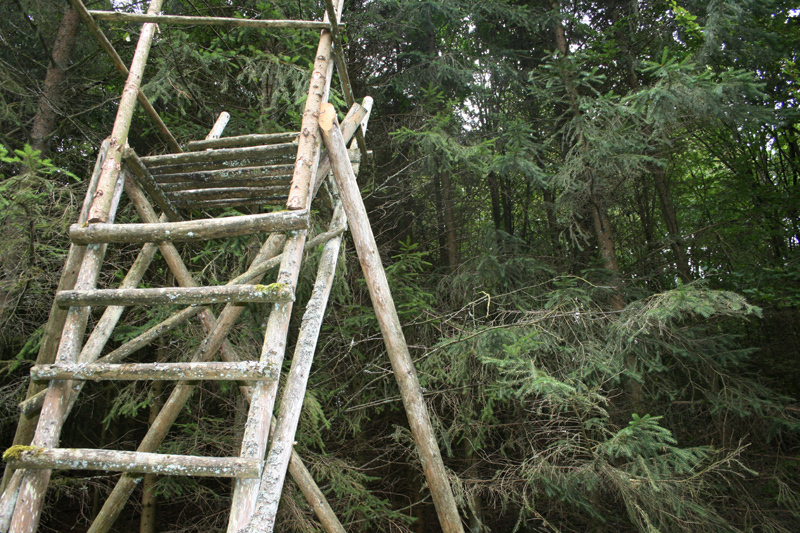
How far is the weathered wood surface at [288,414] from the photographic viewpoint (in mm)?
1803

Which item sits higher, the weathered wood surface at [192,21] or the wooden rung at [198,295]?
the weathered wood surface at [192,21]

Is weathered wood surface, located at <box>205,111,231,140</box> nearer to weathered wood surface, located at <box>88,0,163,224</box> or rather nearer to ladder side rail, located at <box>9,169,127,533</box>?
weathered wood surface, located at <box>88,0,163,224</box>

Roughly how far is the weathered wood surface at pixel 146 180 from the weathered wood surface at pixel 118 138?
0.36ft

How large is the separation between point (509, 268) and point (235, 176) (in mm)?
3837

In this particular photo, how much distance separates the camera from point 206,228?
7.26 ft

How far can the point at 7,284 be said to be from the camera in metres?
3.96

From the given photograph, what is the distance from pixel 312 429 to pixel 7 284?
298cm

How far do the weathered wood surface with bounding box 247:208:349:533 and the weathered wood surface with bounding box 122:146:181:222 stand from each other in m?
1.31

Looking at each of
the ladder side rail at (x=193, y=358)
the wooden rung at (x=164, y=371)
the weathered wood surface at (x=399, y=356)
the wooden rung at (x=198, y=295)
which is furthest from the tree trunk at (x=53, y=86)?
the wooden rung at (x=164, y=371)

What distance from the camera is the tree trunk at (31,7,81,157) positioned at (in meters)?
5.40

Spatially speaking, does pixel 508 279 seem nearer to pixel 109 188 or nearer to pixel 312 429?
pixel 312 429

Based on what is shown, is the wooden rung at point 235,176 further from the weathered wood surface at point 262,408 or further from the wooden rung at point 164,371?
the wooden rung at point 164,371

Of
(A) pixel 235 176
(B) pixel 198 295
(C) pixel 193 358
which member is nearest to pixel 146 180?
(A) pixel 235 176

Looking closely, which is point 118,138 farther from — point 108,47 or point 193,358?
point 193,358
